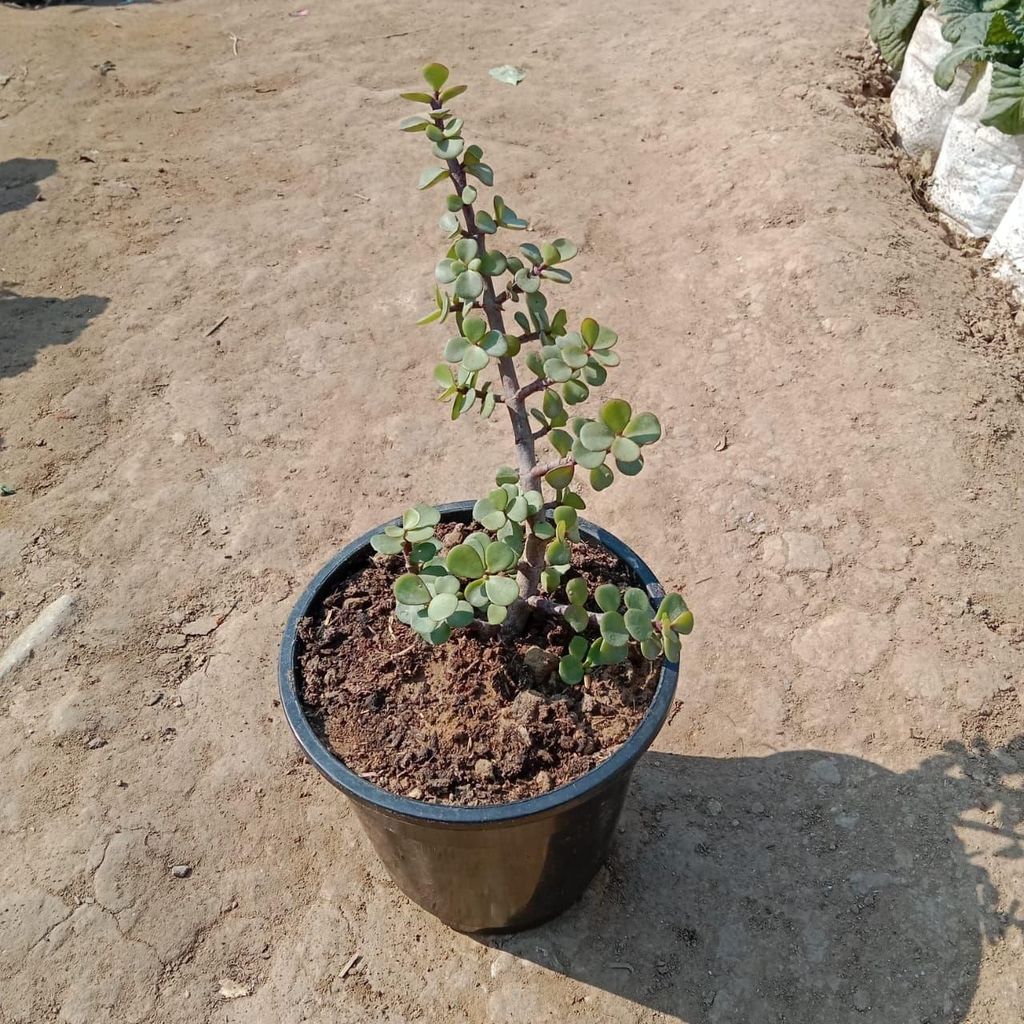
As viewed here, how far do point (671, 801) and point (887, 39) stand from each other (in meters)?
3.67

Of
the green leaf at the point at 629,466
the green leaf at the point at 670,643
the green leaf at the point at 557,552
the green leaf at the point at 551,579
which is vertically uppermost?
the green leaf at the point at 629,466

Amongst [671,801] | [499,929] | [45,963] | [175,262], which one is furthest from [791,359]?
[45,963]

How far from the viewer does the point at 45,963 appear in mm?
1828

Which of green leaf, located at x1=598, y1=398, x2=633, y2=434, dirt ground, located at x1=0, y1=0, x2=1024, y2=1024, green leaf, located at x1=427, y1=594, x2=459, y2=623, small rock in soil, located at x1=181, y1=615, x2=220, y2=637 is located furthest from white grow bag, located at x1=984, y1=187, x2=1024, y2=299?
small rock in soil, located at x1=181, y1=615, x2=220, y2=637

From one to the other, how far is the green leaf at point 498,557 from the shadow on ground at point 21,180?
3.26 meters

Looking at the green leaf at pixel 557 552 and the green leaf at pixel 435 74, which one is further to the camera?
the green leaf at pixel 557 552

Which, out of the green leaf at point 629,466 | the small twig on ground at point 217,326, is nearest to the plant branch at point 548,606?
the green leaf at point 629,466

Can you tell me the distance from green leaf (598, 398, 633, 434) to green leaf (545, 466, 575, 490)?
0.39ft

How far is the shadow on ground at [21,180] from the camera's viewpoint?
3791mm

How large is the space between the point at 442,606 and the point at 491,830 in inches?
14.3

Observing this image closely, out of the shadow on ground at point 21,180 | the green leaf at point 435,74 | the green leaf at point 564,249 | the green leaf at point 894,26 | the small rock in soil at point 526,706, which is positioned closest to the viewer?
the green leaf at point 435,74

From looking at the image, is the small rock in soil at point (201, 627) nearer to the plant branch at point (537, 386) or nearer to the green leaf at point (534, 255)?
the plant branch at point (537, 386)

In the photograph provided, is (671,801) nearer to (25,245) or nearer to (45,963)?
(45,963)

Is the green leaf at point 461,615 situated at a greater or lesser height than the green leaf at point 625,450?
lesser
